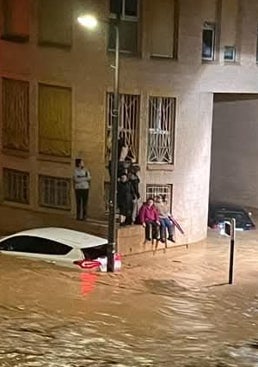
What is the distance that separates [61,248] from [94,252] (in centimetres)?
86

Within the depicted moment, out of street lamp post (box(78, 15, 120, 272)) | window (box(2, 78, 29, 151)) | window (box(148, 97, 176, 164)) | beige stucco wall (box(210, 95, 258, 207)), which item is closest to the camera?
street lamp post (box(78, 15, 120, 272))

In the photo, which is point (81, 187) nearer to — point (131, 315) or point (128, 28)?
point (128, 28)

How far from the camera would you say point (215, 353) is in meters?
13.2

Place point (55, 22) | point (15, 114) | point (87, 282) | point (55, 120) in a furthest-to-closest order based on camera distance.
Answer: point (15, 114) < point (55, 120) < point (55, 22) < point (87, 282)

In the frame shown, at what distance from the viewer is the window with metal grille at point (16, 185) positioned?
1070 inches

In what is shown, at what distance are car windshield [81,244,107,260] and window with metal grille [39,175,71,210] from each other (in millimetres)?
4940

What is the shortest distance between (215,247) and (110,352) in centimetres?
1420

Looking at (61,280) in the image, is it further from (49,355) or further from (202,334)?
(49,355)

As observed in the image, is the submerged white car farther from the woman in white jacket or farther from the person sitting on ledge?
the person sitting on ledge

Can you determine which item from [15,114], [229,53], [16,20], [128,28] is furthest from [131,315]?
[229,53]

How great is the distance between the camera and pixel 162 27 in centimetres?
2573

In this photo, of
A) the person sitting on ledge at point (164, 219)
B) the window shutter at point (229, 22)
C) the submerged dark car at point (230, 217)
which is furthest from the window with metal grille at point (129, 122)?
the submerged dark car at point (230, 217)

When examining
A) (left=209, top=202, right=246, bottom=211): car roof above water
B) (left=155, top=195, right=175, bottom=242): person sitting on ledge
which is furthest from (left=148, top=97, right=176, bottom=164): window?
(left=209, top=202, right=246, bottom=211): car roof above water

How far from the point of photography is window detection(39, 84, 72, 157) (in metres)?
25.8
